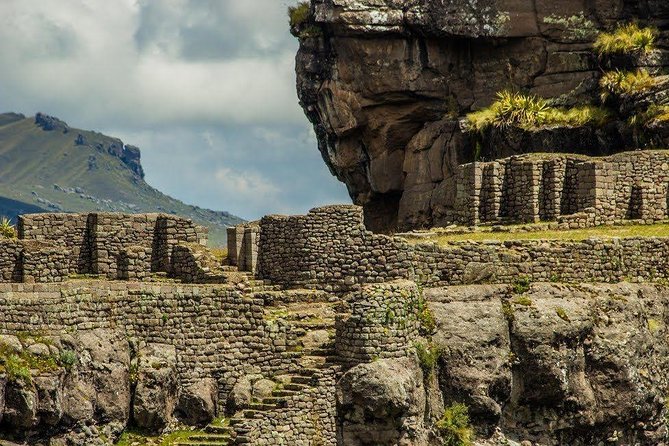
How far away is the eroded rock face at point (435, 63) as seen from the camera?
71438mm

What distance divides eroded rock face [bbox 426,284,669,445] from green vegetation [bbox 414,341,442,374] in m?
0.28

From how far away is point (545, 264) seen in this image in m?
54.0

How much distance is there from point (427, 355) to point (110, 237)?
11.0 metres

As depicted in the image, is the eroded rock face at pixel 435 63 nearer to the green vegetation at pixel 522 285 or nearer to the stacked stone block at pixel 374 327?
the green vegetation at pixel 522 285

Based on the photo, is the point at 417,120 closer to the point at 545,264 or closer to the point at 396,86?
the point at 396,86

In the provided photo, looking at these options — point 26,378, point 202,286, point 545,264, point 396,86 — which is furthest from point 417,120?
point 26,378

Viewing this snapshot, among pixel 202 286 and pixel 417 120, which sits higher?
pixel 417 120

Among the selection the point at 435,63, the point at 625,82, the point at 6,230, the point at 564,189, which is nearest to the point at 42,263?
the point at 6,230

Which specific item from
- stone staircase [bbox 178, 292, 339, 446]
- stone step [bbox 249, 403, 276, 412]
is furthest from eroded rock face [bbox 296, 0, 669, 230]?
stone step [bbox 249, 403, 276, 412]

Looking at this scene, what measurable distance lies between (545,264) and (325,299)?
22.7 ft

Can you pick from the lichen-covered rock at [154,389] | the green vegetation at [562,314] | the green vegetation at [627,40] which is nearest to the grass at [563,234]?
the green vegetation at [562,314]

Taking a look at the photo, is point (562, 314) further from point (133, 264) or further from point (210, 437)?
point (133, 264)

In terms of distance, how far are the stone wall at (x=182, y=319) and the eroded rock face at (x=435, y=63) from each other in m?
22.2

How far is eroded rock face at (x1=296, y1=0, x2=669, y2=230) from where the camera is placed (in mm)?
71438
